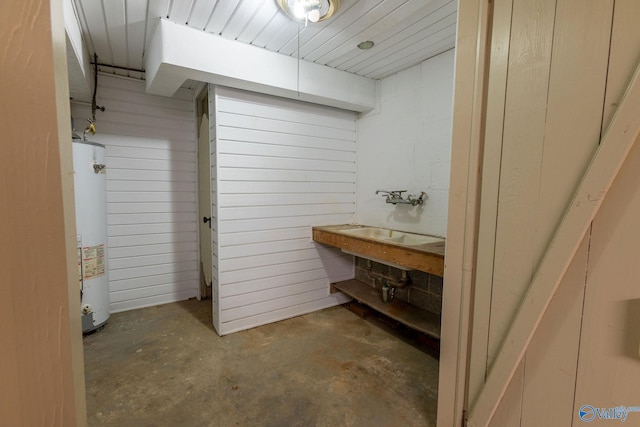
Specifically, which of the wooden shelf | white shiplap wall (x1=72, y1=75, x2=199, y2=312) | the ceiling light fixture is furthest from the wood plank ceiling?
the wooden shelf

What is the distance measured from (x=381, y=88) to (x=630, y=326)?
2.62 m

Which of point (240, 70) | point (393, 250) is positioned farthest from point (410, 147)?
point (240, 70)

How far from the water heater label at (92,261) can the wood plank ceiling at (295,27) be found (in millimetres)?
1705

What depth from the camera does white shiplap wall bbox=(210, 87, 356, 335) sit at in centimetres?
249

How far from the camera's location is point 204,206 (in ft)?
10.5

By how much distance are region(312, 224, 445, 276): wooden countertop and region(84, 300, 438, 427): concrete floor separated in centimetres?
79

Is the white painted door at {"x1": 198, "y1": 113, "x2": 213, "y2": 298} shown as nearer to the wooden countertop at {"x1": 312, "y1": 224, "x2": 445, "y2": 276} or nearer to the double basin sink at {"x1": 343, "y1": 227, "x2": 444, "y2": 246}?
the wooden countertop at {"x1": 312, "y1": 224, "x2": 445, "y2": 276}


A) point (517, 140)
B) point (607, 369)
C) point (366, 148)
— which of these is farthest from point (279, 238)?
→ point (607, 369)

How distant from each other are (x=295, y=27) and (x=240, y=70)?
0.54 metres

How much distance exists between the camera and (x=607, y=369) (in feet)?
3.11

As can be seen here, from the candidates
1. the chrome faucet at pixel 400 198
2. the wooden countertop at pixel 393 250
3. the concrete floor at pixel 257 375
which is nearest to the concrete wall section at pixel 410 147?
the chrome faucet at pixel 400 198

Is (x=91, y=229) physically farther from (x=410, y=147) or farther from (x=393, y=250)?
(x=410, y=147)

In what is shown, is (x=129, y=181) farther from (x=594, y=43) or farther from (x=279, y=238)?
(x=594, y=43)

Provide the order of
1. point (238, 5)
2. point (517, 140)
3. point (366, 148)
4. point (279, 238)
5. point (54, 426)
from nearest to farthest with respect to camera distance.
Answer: point (54, 426)
point (517, 140)
point (238, 5)
point (279, 238)
point (366, 148)
